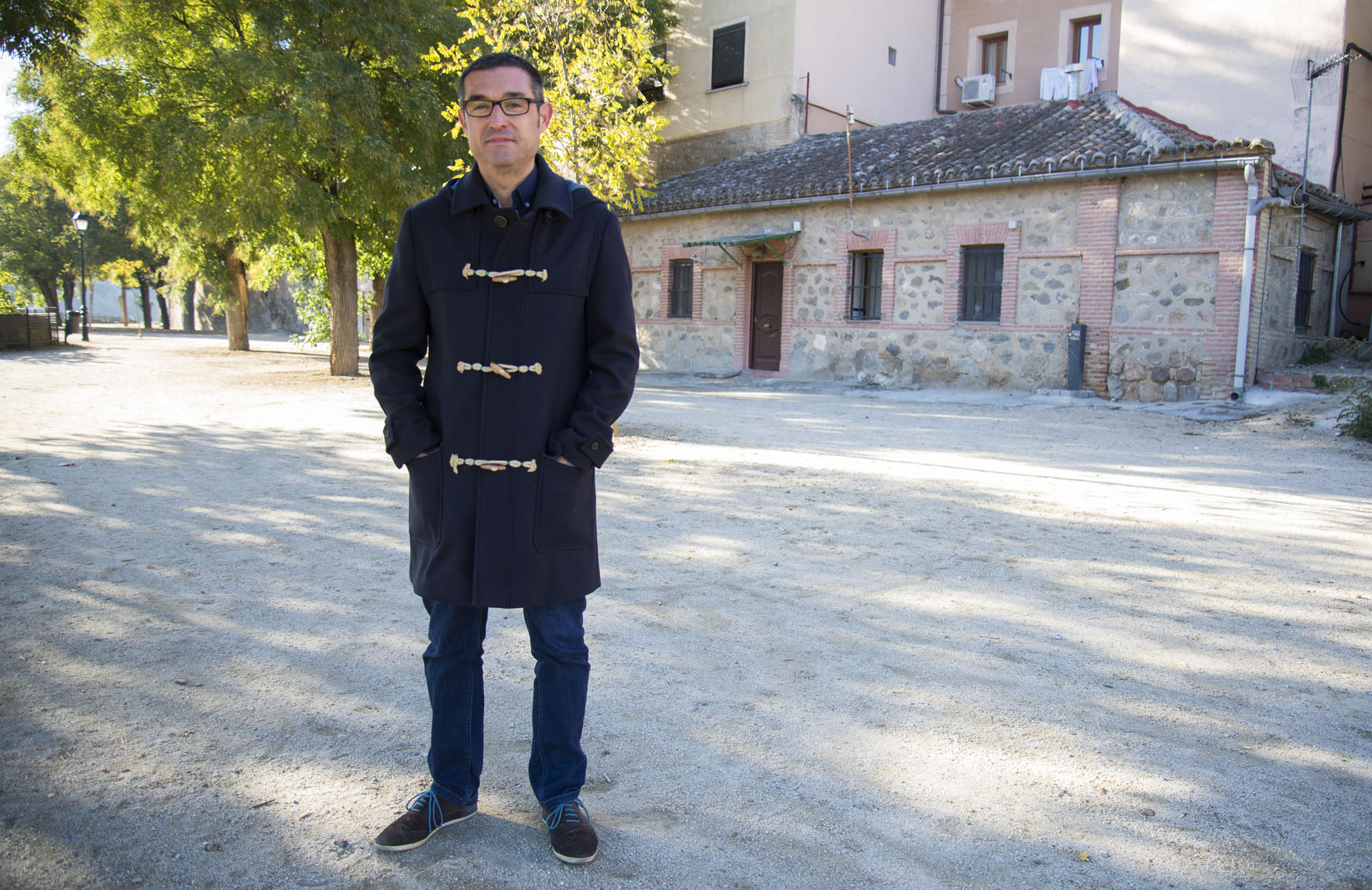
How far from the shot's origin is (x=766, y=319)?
18906 millimetres

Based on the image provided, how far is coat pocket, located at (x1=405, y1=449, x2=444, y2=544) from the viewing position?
222 centimetres

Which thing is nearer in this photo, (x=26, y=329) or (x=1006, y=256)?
Result: (x=1006, y=256)

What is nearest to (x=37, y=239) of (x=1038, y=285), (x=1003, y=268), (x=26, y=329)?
(x=26, y=329)

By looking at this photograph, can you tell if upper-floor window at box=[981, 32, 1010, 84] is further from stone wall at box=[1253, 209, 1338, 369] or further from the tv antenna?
stone wall at box=[1253, 209, 1338, 369]

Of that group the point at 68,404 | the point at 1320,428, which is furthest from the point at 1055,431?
the point at 68,404

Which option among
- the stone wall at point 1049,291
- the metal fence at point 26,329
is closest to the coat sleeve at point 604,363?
the stone wall at point 1049,291

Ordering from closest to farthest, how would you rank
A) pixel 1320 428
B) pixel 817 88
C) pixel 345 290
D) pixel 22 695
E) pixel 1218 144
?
pixel 22 695, pixel 1320 428, pixel 1218 144, pixel 345 290, pixel 817 88

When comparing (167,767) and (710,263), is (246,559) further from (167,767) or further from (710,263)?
(710,263)

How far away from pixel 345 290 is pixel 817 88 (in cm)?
1196

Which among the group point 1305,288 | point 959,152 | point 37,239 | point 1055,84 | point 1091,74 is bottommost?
point 1305,288

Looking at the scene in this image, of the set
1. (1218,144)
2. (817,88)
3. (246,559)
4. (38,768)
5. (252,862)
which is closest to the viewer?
(252,862)

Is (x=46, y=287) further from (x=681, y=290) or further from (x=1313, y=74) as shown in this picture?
(x=1313, y=74)

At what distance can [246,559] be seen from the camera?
183 inches

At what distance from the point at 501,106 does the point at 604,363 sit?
667 mm
